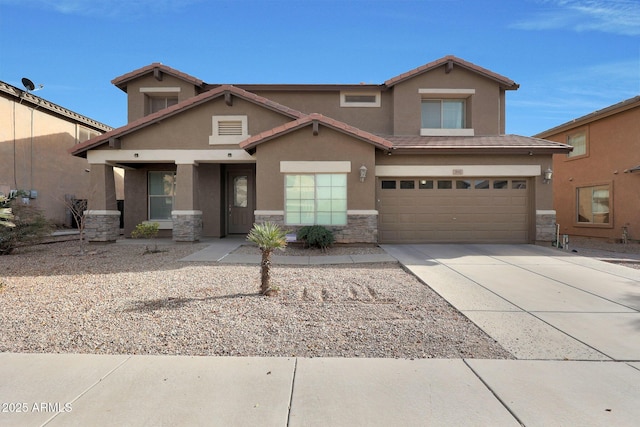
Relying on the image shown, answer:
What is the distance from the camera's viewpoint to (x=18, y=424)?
2688 millimetres

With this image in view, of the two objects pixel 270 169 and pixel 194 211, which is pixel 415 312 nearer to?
pixel 270 169

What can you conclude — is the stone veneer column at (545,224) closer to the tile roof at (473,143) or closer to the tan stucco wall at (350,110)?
the tile roof at (473,143)

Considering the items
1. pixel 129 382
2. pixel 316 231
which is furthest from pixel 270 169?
pixel 129 382

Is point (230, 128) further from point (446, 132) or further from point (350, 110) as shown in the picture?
point (446, 132)

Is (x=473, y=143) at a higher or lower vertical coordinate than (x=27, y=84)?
lower

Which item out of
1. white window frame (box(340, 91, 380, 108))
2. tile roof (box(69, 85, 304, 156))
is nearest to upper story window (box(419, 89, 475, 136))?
white window frame (box(340, 91, 380, 108))

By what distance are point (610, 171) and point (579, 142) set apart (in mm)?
2601

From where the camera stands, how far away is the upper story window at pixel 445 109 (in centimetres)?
1436

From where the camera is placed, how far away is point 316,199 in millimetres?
11656

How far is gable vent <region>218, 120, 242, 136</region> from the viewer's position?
1242cm

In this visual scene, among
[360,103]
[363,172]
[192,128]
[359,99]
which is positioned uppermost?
[359,99]

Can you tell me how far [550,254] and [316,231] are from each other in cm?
687

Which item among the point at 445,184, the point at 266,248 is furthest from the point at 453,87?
the point at 266,248

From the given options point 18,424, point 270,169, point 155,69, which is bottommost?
point 18,424
